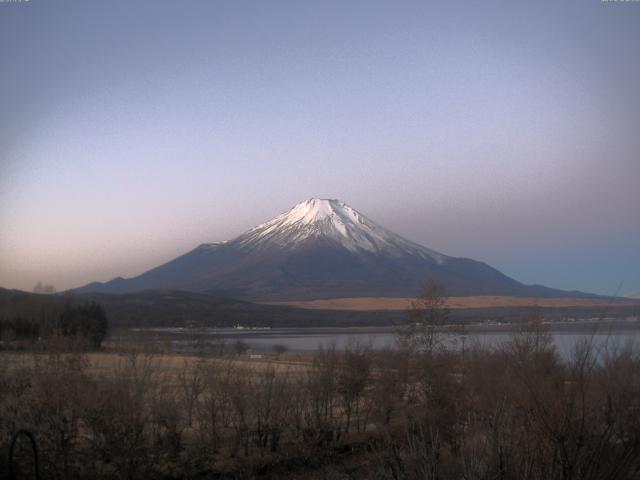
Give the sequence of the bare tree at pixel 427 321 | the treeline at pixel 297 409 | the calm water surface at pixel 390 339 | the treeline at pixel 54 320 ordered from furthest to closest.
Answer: the treeline at pixel 54 320
the bare tree at pixel 427 321
the calm water surface at pixel 390 339
the treeline at pixel 297 409

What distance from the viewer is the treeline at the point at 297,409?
905cm

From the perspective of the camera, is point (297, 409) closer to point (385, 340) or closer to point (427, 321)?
point (427, 321)

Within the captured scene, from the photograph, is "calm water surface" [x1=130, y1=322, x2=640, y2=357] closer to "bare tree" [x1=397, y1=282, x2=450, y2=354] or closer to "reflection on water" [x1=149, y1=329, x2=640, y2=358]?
"reflection on water" [x1=149, y1=329, x2=640, y2=358]

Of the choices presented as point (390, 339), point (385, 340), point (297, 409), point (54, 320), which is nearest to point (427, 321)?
point (390, 339)

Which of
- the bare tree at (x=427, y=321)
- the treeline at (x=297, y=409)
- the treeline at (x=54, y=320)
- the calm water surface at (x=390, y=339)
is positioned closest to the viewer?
the treeline at (x=297, y=409)

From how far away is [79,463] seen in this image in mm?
14641

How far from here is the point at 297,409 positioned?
18.9 m

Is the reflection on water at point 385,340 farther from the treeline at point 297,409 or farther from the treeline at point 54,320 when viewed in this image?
the treeline at point 54,320

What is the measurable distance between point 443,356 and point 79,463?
35.1 feet

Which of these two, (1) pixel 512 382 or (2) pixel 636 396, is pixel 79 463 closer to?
(1) pixel 512 382

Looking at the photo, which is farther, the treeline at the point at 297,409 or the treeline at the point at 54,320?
the treeline at the point at 54,320

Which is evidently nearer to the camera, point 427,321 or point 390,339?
point 427,321

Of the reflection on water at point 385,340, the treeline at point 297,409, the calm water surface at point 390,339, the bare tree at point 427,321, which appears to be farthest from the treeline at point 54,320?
the treeline at point 297,409

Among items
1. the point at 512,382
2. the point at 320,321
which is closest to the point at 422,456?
the point at 512,382
